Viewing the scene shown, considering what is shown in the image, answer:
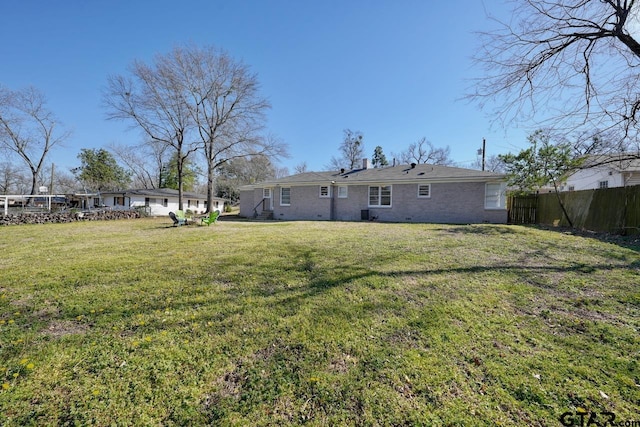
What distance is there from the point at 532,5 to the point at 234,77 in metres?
23.7

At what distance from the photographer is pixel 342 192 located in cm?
1853

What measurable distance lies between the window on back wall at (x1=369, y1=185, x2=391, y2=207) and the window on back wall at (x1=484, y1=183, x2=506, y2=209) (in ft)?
17.9

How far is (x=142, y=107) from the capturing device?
963 inches

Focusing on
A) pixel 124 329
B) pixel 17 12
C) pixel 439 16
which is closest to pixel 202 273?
pixel 124 329

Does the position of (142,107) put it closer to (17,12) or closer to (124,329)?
(17,12)

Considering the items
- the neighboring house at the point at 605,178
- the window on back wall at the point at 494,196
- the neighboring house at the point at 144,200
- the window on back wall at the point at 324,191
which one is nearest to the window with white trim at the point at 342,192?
the window on back wall at the point at 324,191

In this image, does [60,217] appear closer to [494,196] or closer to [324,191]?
[324,191]

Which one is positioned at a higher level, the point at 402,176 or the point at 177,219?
the point at 402,176

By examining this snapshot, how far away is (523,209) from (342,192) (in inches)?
426

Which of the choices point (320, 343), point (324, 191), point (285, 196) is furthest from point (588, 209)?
point (285, 196)

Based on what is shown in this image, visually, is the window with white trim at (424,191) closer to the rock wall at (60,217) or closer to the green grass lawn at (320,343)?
the green grass lawn at (320,343)

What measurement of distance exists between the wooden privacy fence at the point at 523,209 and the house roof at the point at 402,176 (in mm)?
2175

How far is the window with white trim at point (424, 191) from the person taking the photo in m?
16.1

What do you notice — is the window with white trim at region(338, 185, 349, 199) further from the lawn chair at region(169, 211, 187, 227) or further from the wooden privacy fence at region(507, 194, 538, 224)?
the lawn chair at region(169, 211, 187, 227)
